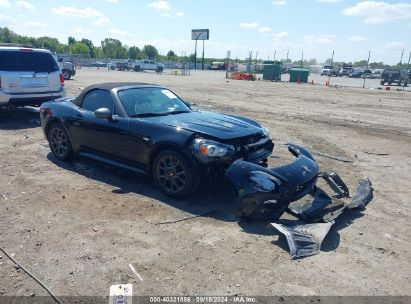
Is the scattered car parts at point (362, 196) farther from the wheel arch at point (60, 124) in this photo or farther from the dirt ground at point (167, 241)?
the wheel arch at point (60, 124)

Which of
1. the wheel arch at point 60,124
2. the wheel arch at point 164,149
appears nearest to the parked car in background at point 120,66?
the wheel arch at point 60,124

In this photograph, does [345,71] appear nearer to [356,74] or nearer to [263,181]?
[356,74]

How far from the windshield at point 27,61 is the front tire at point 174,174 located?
20.8 ft

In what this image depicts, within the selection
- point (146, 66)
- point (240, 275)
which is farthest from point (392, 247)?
point (146, 66)

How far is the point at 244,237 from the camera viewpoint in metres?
3.94

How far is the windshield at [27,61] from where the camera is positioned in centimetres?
897

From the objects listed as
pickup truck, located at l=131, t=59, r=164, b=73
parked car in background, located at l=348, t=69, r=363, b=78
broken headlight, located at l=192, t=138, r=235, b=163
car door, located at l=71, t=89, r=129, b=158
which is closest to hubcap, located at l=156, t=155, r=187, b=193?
broken headlight, located at l=192, t=138, r=235, b=163

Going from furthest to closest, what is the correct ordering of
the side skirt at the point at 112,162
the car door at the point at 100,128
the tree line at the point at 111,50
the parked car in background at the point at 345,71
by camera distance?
1. the tree line at the point at 111,50
2. the parked car in background at the point at 345,71
3. the car door at the point at 100,128
4. the side skirt at the point at 112,162

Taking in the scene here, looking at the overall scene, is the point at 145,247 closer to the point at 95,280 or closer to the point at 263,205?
the point at 95,280

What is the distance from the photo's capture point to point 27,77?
9.27m

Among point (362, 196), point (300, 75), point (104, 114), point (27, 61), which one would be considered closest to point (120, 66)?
point (300, 75)

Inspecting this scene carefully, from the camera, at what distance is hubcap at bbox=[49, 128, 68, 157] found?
21.2 feet

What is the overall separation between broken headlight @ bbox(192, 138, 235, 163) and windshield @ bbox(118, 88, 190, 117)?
126 centimetres

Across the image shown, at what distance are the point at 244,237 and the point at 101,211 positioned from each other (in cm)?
190
